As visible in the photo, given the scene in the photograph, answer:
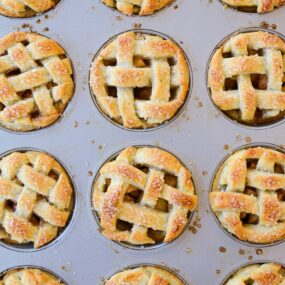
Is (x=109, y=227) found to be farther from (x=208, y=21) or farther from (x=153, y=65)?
(x=208, y=21)

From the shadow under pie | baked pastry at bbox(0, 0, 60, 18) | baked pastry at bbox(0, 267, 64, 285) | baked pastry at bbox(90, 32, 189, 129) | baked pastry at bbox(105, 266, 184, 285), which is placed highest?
the shadow under pie

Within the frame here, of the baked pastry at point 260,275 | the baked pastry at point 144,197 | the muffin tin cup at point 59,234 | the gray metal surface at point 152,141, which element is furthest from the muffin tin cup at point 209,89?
the muffin tin cup at point 59,234

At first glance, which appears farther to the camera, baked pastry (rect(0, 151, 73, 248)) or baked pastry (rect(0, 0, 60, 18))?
baked pastry (rect(0, 0, 60, 18))

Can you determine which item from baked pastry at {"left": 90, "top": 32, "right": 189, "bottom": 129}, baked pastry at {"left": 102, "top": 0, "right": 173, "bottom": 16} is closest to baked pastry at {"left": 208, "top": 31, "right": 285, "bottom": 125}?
baked pastry at {"left": 90, "top": 32, "right": 189, "bottom": 129}

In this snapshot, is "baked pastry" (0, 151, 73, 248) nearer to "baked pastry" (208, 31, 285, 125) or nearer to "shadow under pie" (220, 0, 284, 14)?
"baked pastry" (208, 31, 285, 125)

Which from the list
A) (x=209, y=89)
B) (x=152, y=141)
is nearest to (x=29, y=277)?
(x=152, y=141)

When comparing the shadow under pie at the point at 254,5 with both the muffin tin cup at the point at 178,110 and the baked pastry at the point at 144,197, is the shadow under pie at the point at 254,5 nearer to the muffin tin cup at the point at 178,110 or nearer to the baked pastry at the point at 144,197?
the muffin tin cup at the point at 178,110
